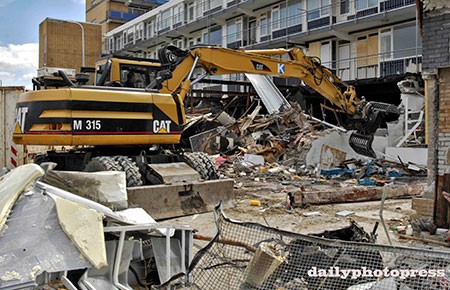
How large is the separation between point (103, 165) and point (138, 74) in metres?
2.32

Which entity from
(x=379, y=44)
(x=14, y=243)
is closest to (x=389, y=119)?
(x=379, y=44)

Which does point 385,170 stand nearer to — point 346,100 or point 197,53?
point 346,100

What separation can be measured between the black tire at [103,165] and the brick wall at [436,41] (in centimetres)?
550

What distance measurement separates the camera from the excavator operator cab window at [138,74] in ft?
30.3

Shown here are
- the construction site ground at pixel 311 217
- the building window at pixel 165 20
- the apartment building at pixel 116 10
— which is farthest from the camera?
the apartment building at pixel 116 10

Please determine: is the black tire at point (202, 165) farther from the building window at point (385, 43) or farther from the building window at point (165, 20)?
the building window at point (165, 20)

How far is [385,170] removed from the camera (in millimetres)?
14016

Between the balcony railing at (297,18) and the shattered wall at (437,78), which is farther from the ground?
the balcony railing at (297,18)

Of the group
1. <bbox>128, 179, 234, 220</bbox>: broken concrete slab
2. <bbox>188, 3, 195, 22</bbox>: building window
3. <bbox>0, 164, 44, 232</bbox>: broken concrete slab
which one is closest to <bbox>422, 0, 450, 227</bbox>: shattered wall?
<bbox>128, 179, 234, 220</bbox>: broken concrete slab

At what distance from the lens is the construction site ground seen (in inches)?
299

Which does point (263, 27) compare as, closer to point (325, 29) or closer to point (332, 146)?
point (325, 29)

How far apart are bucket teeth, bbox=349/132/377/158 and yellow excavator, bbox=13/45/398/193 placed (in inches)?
209

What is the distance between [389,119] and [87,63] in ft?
45.2

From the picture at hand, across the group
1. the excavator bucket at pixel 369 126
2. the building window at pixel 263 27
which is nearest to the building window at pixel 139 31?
the building window at pixel 263 27
